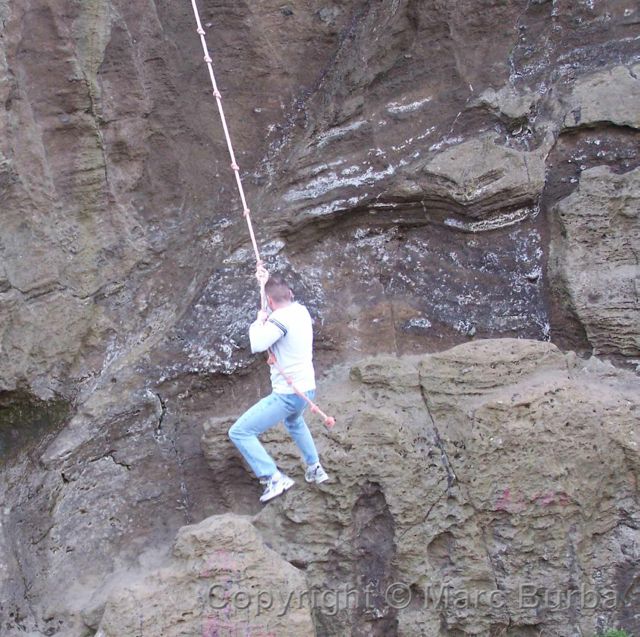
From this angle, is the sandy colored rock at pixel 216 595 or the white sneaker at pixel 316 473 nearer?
the sandy colored rock at pixel 216 595

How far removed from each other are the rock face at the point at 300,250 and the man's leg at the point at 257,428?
0.46 metres

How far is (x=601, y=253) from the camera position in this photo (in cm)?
587

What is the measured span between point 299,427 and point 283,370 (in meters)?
0.37

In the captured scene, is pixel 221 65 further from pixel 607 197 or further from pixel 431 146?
pixel 607 197

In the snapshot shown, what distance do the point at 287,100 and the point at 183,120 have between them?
2.39 ft

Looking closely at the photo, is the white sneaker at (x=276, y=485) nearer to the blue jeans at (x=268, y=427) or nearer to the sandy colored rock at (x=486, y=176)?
the blue jeans at (x=268, y=427)

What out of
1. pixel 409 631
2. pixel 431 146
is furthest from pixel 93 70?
pixel 409 631

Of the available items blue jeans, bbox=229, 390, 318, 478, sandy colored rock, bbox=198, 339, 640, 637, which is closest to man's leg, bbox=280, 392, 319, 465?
blue jeans, bbox=229, 390, 318, 478

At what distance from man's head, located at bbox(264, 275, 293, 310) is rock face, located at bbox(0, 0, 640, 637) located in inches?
36.6

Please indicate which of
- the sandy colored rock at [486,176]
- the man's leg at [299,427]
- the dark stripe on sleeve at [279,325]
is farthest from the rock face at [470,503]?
the sandy colored rock at [486,176]

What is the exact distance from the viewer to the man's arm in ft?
15.9

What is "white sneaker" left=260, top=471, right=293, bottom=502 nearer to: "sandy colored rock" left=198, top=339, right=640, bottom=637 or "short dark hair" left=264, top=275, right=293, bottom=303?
"sandy colored rock" left=198, top=339, right=640, bottom=637

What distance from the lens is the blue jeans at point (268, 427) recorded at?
4.97 meters

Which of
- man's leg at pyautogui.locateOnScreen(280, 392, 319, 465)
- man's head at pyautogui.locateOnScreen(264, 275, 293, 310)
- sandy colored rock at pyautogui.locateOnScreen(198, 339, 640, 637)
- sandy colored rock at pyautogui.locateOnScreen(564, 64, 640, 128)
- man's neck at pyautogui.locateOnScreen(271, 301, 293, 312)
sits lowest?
sandy colored rock at pyautogui.locateOnScreen(198, 339, 640, 637)
